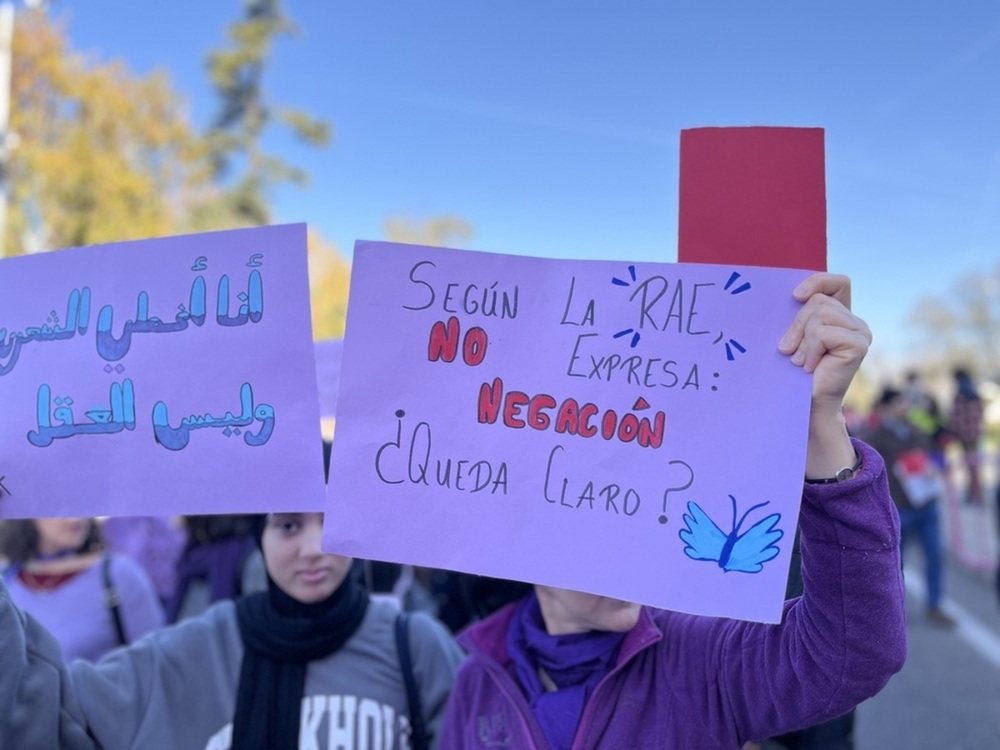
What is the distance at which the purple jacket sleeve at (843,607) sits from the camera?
119cm

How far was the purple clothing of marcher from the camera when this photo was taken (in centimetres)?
276

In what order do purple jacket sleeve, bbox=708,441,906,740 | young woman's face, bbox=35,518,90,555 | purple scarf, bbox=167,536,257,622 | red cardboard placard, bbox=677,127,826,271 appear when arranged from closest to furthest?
purple jacket sleeve, bbox=708,441,906,740
red cardboard placard, bbox=677,127,826,271
young woman's face, bbox=35,518,90,555
purple scarf, bbox=167,536,257,622

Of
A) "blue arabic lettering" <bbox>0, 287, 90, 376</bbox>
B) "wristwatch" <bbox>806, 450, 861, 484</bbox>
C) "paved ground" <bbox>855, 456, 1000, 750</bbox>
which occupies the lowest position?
"paved ground" <bbox>855, 456, 1000, 750</bbox>

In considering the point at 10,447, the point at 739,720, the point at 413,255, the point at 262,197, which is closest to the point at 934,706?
the point at 739,720

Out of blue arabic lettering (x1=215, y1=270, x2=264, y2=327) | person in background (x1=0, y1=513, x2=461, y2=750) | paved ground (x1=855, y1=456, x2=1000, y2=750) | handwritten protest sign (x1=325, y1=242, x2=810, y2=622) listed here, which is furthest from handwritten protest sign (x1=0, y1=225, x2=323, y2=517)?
paved ground (x1=855, y1=456, x2=1000, y2=750)

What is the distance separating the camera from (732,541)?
4.16 feet

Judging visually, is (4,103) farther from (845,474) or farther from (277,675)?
(845,474)

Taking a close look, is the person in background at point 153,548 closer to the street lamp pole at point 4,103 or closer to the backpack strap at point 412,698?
the backpack strap at point 412,698

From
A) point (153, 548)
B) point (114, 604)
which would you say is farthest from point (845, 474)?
point (153, 548)

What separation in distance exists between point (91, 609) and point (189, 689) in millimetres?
1253

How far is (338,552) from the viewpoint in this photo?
1.41 m

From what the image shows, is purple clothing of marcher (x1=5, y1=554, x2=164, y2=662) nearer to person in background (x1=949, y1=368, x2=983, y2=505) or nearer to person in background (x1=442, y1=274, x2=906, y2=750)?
person in background (x1=442, y1=274, x2=906, y2=750)

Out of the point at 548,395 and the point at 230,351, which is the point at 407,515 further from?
the point at 230,351

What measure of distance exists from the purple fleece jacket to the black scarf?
0.36m
